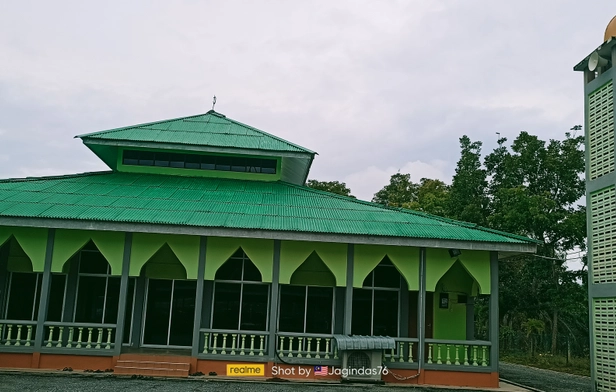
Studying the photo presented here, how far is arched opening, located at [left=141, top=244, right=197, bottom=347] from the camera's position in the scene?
14.5m

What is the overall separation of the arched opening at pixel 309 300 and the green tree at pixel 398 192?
83.0ft

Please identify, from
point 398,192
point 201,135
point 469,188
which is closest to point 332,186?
point 398,192

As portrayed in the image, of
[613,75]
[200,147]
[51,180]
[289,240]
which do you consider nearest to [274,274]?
[289,240]

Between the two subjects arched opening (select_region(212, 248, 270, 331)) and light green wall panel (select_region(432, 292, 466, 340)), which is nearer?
arched opening (select_region(212, 248, 270, 331))

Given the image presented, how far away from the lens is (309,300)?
48.3 ft

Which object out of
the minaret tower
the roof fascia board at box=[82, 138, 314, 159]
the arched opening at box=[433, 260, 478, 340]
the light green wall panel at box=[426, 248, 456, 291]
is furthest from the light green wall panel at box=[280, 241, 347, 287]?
the minaret tower

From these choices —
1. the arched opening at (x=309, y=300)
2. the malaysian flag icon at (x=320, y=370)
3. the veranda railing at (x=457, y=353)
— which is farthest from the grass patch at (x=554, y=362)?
the malaysian flag icon at (x=320, y=370)

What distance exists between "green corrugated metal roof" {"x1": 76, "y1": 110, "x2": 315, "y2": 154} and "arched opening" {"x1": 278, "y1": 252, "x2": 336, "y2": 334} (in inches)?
147

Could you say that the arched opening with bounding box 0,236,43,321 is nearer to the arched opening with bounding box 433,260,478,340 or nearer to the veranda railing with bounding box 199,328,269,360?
the veranda railing with bounding box 199,328,269,360

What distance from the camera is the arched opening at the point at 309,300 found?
48.0 feet

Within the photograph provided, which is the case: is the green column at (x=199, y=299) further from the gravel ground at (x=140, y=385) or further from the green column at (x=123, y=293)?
the green column at (x=123, y=293)

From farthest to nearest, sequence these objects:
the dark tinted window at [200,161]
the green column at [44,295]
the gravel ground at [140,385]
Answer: the dark tinted window at [200,161] < the green column at [44,295] < the gravel ground at [140,385]

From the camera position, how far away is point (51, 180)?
15164 millimetres

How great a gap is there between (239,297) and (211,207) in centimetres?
268
